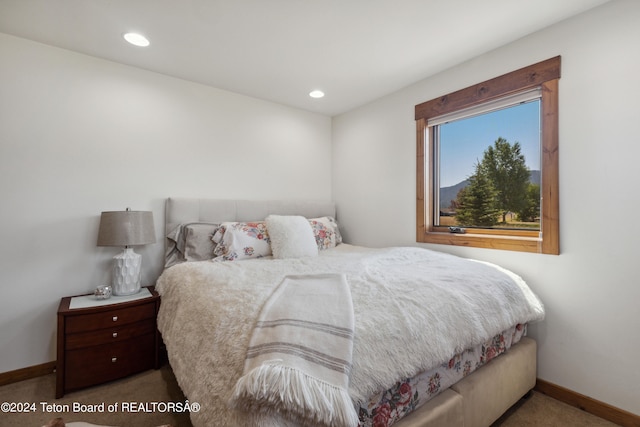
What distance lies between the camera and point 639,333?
154cm

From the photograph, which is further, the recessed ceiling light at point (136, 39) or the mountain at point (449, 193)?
the mountain at point (449, 193)

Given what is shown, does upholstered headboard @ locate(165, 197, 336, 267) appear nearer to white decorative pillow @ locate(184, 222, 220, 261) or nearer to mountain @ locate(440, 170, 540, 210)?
white decorative pillow @ locate(184, 222, 220, 261)

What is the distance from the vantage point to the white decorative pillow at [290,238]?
236cm

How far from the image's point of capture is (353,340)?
3.00 ft

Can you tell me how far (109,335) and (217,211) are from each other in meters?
1.22

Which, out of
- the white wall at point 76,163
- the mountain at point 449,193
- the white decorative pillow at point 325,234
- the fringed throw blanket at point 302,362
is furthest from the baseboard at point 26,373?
the mountain at point 449,193

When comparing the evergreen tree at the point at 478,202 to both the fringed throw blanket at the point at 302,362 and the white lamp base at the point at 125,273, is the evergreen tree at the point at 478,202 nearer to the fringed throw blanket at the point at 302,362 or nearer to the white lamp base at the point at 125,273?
the fringed throw blanket at the point at 302,362

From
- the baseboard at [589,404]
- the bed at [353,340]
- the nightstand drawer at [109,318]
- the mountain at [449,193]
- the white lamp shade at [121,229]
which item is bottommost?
the baseboard at [589,404]

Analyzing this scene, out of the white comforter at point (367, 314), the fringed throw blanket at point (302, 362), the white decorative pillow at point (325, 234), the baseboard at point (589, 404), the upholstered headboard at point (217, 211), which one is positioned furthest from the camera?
the white decorative pillow at point (325, 234)

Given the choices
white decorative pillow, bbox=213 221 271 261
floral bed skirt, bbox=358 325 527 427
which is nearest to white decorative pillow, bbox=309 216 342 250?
white decorative pillow, bbox=213 221 271 261

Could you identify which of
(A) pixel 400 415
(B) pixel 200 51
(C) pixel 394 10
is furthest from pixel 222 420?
(B) pixel 200 51

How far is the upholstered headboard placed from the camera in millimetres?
Answer: 2426

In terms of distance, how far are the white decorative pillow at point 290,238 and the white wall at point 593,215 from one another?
4.76 ft

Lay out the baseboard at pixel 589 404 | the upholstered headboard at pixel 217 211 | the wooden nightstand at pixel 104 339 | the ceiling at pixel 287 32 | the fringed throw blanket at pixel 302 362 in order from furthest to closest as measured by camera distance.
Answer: the upholstered headboard at pixel 217 211, the wooden nightstand at pixel 104 339, the ceiling at pixel 287 32, the baseboard at pixel 589 404, the fringed throw blanket at pixel 302 362
